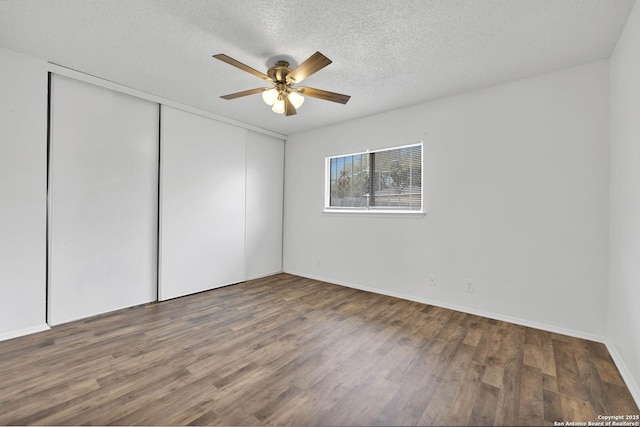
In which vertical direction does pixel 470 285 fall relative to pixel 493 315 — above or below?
above

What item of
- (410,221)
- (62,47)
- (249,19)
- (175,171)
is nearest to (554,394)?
(410,221)

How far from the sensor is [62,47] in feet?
7.63

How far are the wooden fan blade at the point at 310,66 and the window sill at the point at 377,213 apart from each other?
2118mm

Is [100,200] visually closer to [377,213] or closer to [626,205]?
[377,213]

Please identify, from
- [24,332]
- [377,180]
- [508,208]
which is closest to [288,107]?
[377,180]

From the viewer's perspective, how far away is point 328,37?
2.14 metres

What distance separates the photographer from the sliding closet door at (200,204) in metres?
3.46

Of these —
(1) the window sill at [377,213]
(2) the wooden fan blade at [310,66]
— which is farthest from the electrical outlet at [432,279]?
(2) the wooden fan blade at [310,66]

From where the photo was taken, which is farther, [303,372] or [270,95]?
[270,95]

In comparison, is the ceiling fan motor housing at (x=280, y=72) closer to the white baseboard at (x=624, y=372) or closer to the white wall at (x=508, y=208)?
the white wall at (x=508, y=208)

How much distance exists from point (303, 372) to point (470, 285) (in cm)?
214

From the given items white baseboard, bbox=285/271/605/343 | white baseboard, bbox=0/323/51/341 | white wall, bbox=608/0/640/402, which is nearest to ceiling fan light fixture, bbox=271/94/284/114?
white wall, bbox=608/0/640/402

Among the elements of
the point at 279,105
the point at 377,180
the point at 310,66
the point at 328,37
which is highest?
the point at 328,37

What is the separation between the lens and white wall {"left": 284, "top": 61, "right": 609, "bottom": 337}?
2.46 metres
